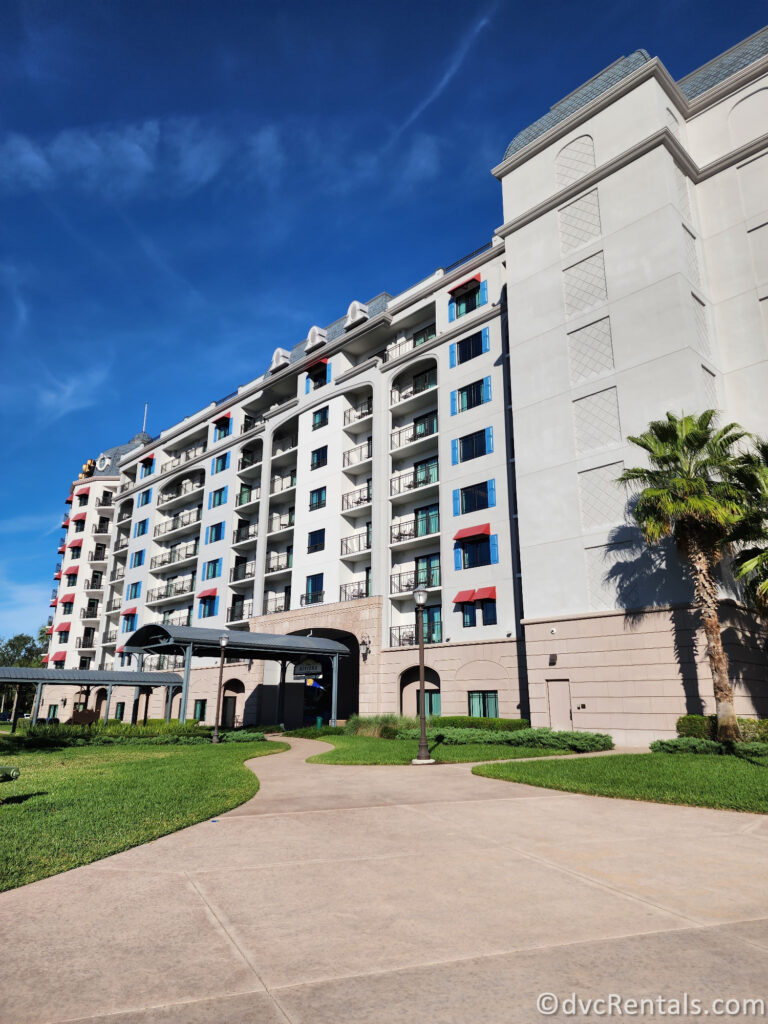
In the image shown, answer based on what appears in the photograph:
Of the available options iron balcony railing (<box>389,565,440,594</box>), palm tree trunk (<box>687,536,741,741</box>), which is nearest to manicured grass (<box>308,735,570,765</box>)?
palm tree trunk (<box>687,536,741,741</box>)

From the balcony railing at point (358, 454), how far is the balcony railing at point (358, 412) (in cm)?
188

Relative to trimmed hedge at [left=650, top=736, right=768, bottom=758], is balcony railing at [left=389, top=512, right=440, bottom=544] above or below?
above

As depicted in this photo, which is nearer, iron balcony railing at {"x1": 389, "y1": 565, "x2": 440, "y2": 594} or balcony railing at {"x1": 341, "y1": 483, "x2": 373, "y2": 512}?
iron balcony railing at {"x1": 389, "y1": 565, "x2": 440, "y2": 594}

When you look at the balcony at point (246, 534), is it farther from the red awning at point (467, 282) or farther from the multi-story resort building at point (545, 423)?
the red awning at point (467, 282)

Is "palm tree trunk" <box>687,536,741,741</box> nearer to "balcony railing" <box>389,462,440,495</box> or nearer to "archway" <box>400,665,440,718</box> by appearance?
"archway" <box>400,665,440,718</box>

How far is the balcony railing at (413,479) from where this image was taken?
3659 cm

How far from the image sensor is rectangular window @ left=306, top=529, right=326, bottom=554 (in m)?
40.6

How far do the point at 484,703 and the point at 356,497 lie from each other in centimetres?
1540

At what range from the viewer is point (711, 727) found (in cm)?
2017


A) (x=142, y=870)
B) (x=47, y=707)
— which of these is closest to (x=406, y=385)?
(x=142, y=870)

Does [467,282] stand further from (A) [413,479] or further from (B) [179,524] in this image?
(B) [179,524]

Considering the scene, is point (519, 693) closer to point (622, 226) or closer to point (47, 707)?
point (622, 226)

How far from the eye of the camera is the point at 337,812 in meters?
9.96

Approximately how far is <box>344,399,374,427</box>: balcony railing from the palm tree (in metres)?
21.8
